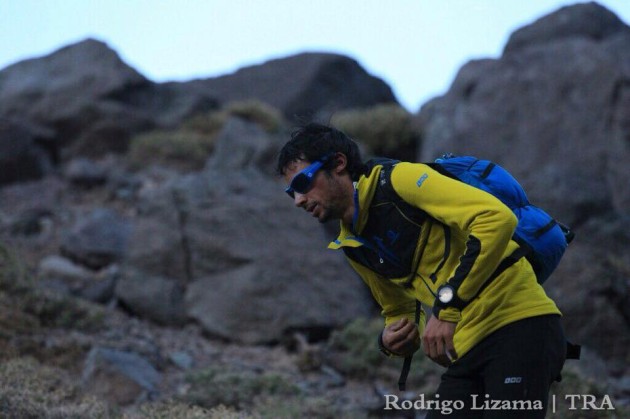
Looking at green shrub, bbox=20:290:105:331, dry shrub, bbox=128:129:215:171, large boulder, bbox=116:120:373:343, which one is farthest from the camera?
dry shrub, bbox=128:129:215:171

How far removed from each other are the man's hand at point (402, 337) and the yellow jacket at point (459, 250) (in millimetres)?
154

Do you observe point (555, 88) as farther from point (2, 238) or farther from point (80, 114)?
point (80, 114)

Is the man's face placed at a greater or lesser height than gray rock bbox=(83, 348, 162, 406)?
greater

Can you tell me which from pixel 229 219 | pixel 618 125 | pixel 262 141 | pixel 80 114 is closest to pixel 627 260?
pixel 618 125

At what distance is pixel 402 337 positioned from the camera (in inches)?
148

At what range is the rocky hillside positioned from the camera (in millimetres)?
9203

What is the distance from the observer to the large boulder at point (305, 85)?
78.3 ft

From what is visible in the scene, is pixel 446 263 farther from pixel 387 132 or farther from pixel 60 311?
pixel 387 132

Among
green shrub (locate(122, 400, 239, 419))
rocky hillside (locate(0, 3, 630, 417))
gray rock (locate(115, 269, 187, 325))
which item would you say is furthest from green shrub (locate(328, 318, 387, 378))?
green shrub (locate(122, 400, 239, 419))

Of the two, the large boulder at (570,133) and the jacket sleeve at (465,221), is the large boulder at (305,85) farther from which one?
the jacket sleeve at (465,221)

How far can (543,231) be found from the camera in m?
3.42

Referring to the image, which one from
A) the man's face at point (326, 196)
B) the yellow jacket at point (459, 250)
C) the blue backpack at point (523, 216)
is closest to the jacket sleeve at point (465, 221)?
the yellow jacket at point (459, 250)

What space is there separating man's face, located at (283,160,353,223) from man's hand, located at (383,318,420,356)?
0.54m

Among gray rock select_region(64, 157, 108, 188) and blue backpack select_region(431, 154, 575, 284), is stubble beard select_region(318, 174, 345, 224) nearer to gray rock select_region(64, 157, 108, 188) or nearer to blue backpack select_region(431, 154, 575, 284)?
blue backpack select_region(431, 154, 575, 284)
